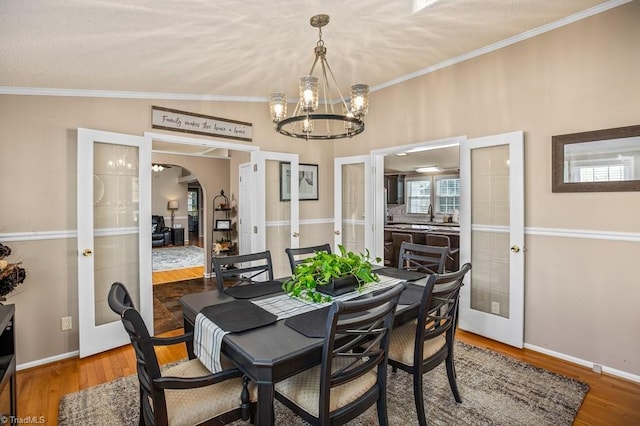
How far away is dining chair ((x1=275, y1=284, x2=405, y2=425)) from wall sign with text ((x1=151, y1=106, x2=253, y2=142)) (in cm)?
301

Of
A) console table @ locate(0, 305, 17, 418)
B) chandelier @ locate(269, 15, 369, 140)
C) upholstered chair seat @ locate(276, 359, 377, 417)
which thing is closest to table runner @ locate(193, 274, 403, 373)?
upholstered chair seat @ locate(276, 359, 377, 417)

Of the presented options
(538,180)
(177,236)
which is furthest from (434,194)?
(177,236)

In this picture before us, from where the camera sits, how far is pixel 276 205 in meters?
4.54

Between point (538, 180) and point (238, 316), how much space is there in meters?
2.83

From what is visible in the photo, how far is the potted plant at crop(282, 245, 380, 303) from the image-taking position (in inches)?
81.4

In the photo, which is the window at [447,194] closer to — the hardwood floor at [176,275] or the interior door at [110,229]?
the hardwood floor at [176,275]

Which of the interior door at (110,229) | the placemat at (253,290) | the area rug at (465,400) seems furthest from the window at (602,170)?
the interior door at (110,229)

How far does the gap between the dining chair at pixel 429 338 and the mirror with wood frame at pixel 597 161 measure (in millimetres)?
1463

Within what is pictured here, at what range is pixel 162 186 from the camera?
39.2ft

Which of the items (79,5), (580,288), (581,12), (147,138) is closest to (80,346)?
(147,138)

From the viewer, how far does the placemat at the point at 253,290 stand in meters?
2.14

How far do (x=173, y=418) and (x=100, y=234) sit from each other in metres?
2.34

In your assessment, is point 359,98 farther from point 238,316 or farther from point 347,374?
point 347,374

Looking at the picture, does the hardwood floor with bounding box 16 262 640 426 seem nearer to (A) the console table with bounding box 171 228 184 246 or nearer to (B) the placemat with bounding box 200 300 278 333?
(B) the placemat with bounding box 200 300 278 333
